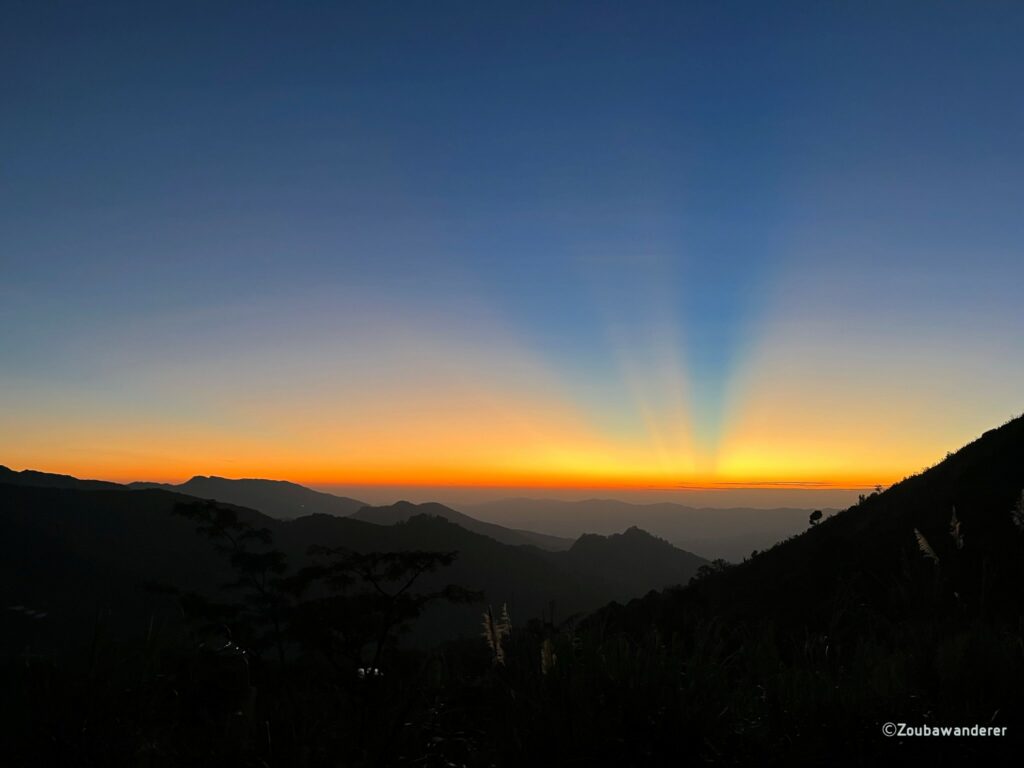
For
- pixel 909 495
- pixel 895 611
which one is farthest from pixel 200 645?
pixel 909 495

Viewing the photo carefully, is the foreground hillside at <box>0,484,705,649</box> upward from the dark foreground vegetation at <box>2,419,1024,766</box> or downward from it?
downward

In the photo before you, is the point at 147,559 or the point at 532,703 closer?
the point at 532,703

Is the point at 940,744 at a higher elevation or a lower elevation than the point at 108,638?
lower

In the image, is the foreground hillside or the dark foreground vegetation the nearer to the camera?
the dark foreground vegetation

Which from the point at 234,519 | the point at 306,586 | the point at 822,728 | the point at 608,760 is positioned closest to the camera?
the point at 608,760

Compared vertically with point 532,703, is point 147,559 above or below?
below

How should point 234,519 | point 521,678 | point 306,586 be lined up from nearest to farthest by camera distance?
point 521,678
point 306,586
point 234,519

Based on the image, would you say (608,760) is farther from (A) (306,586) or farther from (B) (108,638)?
(A) (306,586)

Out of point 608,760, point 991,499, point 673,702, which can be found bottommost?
point 608,760

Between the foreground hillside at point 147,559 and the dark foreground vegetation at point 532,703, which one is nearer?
the dark foreground vegetation at point 532,703

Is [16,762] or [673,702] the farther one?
[673,702]

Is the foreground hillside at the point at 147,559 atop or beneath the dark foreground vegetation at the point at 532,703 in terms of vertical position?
beneath
